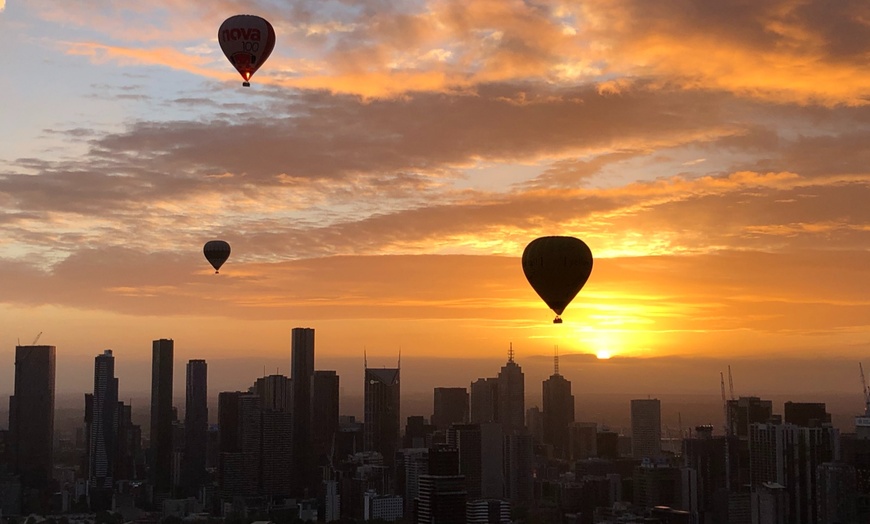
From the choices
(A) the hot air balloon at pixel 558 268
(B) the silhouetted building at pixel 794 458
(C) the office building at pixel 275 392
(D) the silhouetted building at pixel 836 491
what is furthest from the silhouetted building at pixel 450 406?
(A) the hot air balloon at pixel 558 268

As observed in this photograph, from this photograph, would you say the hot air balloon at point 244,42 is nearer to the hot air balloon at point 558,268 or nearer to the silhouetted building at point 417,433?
the hot air balloon at point 558,268

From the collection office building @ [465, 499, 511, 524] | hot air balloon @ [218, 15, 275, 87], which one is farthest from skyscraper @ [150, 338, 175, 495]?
hot air balloon @ [218, 15, 275, 87]

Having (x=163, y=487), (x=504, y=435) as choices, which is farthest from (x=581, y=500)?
(x=163, y=487)

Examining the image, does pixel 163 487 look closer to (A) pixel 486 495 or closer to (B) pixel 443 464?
(A) pixel 486 495

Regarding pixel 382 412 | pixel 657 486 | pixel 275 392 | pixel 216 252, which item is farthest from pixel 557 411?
pixel 216 252

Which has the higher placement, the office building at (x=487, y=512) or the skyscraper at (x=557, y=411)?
the skyscraper at (x=557, y=411)

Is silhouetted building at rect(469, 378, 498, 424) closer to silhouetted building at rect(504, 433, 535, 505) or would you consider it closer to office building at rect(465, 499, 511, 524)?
silhouetted building at rect(504, 433, 535, 505)

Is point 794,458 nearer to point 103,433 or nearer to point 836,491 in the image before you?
point 836,491
